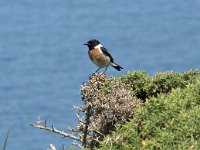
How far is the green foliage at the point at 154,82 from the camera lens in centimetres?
805

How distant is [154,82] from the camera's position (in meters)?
8.15

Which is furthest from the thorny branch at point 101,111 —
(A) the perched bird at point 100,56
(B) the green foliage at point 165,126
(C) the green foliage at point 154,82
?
(A) the perched bird at point 100,56

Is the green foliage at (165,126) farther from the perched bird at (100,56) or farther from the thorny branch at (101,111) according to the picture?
the perched bird at (100,56)

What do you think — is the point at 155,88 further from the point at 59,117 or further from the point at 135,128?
the point at 59,117

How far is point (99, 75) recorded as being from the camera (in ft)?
25.8

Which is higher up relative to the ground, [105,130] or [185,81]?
[185,81]

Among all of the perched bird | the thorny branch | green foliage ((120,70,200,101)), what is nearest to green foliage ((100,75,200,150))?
the thorny branch

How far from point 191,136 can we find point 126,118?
60.6 inches

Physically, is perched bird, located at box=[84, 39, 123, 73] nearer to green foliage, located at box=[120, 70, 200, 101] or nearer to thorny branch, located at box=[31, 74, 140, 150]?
green foliage, located at box=[120, 70, 200, 101]

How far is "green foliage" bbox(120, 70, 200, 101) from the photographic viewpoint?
8.05 meters

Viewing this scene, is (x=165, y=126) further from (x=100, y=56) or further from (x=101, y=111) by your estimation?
(x=100, y=56)

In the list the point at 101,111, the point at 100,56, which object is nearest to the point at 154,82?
the point at 101,111

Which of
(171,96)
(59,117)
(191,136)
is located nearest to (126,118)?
(171,96)

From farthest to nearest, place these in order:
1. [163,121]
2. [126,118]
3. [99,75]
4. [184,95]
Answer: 1. [99,75]
2. [126,118]
3. [184,95]
4. [163,121]
